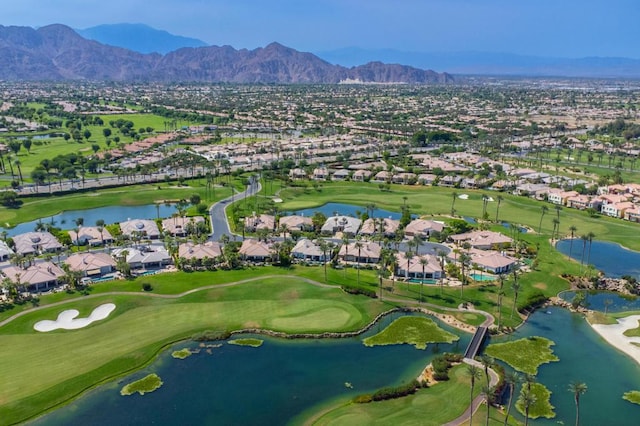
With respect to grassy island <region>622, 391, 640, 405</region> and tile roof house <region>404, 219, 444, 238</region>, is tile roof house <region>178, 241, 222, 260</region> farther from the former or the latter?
grassy island <region>622, 391, 640, 405</region>

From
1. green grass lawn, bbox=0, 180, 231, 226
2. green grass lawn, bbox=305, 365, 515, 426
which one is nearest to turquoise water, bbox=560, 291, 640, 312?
green grass lawn, bbox=305, 365, 515, 426

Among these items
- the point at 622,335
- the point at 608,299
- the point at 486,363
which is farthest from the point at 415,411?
the point at 608,299

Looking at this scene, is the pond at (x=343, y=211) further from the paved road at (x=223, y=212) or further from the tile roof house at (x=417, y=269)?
the tile roof house at (x=417, y=269)

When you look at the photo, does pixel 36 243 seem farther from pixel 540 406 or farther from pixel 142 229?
pixel 540 406

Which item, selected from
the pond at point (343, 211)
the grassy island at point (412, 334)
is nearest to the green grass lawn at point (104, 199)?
the pond at point (343, 211)

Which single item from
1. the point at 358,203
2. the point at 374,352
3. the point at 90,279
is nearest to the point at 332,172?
the point at 358,203

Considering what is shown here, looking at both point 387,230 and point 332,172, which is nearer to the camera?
point 387,230

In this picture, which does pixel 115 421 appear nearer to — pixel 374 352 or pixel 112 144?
pixel 374 352
